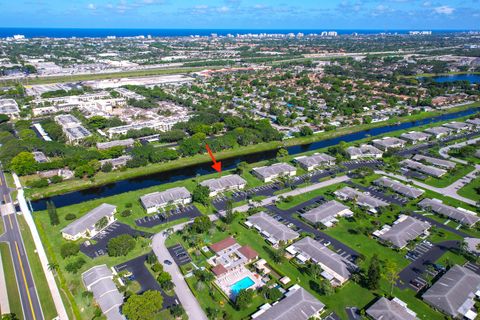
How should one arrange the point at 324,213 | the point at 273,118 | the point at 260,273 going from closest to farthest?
the point at 260,273
the point at 324,213
the point at 273,118

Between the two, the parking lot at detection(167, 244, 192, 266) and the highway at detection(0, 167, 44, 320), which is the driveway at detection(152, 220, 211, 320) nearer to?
the parking lot at detection(167, 244, 192, 266)

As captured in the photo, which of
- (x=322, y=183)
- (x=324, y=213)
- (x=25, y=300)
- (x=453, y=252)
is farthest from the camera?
(x=322, y=183)

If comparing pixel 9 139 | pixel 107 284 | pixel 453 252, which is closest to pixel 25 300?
pixel 107 284

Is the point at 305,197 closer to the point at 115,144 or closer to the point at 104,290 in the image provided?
the point at 104,290

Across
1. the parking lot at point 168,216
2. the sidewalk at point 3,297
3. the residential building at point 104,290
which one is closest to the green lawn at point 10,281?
the sidewalk at point 3,297

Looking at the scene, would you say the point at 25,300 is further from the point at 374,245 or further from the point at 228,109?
the point at 228,109
